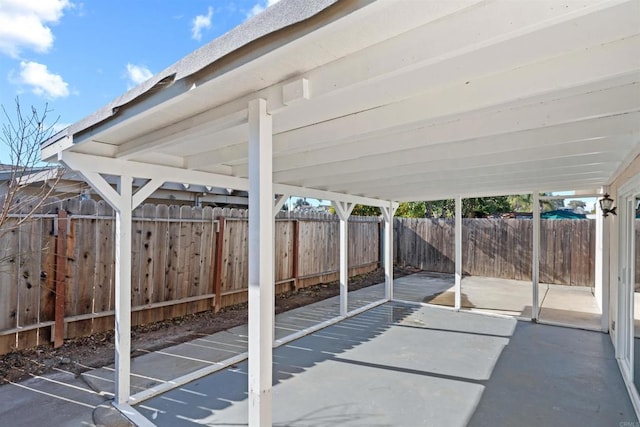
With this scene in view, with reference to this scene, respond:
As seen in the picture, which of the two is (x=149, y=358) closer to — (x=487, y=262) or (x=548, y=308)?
(x=548, y=308)

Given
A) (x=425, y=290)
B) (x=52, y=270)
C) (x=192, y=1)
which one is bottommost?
(x=425, y=290)

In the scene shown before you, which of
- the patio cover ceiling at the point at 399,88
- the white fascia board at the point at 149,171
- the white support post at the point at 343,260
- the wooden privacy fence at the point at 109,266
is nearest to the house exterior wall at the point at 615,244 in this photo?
the patio cover ceiling at the point at 399,88

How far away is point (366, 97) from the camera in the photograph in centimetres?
190

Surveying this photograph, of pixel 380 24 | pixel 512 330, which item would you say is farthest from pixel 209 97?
pixel 512 330

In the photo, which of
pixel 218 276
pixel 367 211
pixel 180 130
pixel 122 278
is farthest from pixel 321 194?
pixel 367 211

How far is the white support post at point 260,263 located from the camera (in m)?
1.89

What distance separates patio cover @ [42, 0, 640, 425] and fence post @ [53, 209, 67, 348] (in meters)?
1.70

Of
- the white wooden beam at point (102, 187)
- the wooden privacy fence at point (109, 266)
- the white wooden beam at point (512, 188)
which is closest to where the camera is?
the white wooden beam at point (102, 187)

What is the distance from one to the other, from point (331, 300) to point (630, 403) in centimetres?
497

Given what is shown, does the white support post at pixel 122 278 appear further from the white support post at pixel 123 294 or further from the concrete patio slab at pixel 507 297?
the concrete patio slab at pixel 507 297

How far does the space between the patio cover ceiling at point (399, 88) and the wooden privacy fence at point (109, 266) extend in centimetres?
166

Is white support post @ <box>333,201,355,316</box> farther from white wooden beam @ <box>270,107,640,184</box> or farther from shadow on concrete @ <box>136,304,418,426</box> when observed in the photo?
white wooden beam @ <box>270,107,640,184</box>

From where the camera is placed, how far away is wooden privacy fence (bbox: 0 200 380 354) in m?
3.96

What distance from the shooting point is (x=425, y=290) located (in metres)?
8.80
